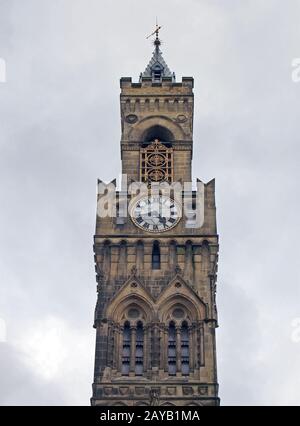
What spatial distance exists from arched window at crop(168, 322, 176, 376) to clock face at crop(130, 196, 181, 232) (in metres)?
6.85

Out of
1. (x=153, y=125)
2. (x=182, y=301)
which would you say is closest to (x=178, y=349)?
(x=182, y=301)

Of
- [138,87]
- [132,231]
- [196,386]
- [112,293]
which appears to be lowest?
[196,386]

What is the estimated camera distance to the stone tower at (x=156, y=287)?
58062 millimetres

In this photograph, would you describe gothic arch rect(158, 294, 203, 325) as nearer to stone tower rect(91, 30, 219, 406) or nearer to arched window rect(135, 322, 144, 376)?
stone tower rect(91, 30, 219, 406)

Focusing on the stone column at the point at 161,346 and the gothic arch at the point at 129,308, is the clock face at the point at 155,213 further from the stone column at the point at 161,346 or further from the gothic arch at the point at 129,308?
the stone column at the point at 161,346

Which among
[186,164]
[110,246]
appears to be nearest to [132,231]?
[110,246]

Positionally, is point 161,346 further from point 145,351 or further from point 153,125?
point 153,125

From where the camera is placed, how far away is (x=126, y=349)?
59812 millimetres

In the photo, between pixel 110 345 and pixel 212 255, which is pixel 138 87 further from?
pixel 110 345

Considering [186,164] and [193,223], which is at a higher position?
[186,164]

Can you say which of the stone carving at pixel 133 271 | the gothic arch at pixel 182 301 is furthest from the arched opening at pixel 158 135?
the gothic arch at pixel 182 301
